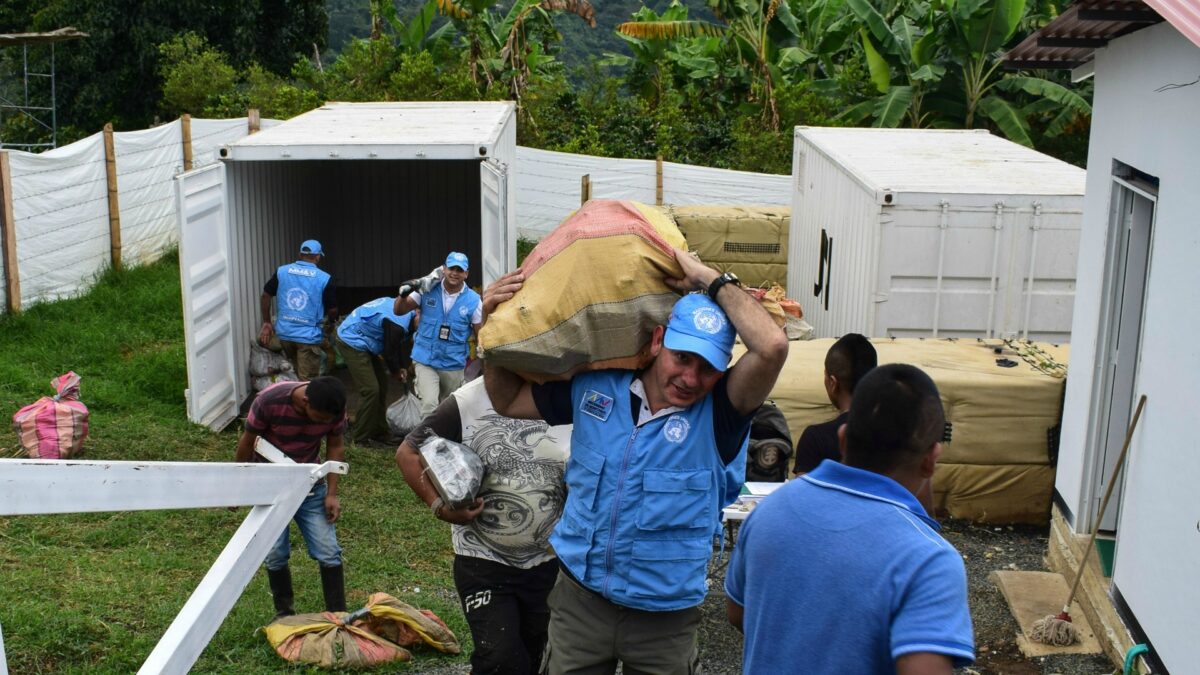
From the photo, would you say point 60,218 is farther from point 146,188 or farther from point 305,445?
point 305,445

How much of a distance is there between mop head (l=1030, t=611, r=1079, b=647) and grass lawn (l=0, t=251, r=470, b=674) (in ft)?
9.70

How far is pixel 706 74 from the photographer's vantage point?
22.6 metres

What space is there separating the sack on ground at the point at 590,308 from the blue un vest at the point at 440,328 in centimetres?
600

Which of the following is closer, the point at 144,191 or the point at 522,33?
the point at 144,191

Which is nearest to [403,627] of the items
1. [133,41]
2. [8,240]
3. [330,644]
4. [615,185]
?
[330,644]

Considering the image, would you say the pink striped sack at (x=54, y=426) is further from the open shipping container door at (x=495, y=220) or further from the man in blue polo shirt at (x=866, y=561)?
the man in blue polo shirt at (x=866, y=561)

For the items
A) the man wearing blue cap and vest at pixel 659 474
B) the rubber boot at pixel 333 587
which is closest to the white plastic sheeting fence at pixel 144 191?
the rubber boot at pixel 333 587

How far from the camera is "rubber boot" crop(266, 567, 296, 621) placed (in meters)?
6.08

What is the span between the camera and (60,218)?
43.8 feet

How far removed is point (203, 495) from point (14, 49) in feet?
97.4

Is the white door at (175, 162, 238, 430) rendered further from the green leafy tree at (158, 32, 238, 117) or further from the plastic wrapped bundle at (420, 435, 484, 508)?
the green leafy tree at (158, 32, 238, 117)

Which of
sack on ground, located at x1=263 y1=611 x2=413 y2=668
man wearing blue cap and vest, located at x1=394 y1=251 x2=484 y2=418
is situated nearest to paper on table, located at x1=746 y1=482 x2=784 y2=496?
sack on ground, located at x1=263 y1=611 x2=413 y2=668

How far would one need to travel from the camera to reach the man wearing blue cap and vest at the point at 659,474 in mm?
3543

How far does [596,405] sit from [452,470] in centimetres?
104
